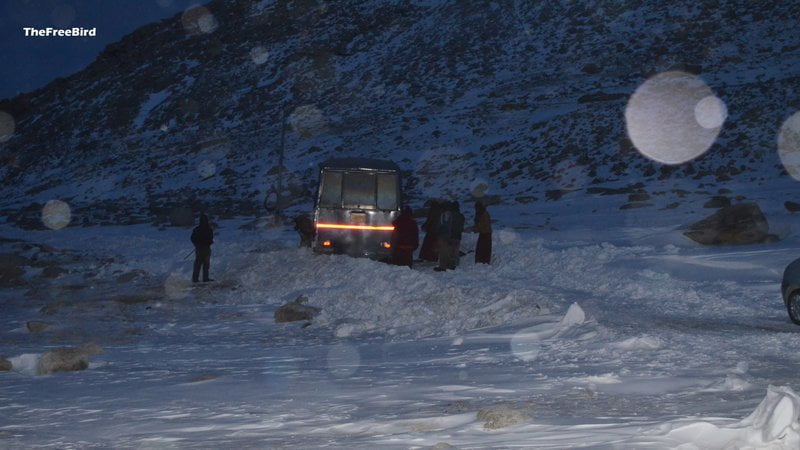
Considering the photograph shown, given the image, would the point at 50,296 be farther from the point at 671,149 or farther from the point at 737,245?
the point at 671,149

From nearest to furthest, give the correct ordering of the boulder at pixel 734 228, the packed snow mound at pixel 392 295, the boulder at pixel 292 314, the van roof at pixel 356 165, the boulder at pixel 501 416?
1. the boulder at pixel 501 416
2. the packed snow mound at pixel 392 295
3. the boulder at pixel 292 314
4. the van roof at pixel 356 165
5. the boulder at pixel 734 228

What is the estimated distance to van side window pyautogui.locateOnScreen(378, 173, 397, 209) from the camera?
18.8m

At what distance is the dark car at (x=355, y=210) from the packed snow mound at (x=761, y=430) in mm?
14253

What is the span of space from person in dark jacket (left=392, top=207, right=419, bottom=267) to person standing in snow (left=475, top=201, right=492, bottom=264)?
4.69 ft

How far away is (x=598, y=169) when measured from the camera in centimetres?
3988

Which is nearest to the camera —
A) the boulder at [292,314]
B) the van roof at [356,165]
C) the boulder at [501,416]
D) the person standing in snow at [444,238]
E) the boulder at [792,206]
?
the boulder at [501,416]

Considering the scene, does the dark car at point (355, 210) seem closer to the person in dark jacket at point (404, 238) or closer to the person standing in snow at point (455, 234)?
the person in dark jacket at point (404, 238)

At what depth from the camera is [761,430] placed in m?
4.33

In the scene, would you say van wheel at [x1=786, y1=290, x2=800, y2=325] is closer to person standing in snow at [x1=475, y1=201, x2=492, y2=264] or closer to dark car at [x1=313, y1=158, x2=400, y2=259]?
person standing in snow at [x1=475, y1=201, x2=492, y2=264]

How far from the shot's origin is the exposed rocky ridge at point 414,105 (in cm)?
4281

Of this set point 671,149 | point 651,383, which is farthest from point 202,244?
point 671,149

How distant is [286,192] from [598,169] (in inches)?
694

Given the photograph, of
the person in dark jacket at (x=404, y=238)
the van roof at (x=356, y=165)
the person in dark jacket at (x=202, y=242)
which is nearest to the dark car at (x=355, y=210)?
the van roof at (x=356, y=165)

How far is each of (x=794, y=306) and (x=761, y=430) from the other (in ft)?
21.4
